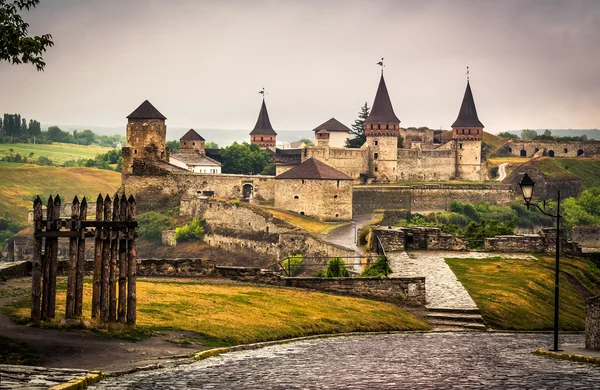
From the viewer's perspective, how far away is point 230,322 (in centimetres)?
2264

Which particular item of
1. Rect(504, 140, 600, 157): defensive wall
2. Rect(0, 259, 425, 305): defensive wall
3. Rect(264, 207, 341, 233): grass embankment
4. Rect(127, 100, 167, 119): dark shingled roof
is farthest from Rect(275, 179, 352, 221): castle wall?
Rect(504, 140, 600, 157): defensive wall

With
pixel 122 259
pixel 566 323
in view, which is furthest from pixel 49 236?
pixel 566 323

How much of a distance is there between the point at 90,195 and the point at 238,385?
96721 mm

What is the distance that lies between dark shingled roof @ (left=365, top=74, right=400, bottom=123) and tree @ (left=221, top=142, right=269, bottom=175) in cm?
1224

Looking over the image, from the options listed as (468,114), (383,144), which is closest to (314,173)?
(383,144)

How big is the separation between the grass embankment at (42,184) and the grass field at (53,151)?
11293 millimetres

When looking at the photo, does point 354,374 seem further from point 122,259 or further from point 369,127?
point 369,127

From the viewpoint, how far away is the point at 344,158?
96062 mm

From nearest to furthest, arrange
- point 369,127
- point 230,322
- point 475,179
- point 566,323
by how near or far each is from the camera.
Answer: point 230,322 → point 566,323 → point 369,127 → point 475,179

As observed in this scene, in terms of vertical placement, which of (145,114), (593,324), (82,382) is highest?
(145,114)

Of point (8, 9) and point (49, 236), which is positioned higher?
point (8, 9)

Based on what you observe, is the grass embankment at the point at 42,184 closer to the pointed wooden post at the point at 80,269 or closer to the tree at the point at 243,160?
the tree at the point at 243,160

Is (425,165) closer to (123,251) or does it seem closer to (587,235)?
(587,235)

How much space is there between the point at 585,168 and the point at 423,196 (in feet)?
114
